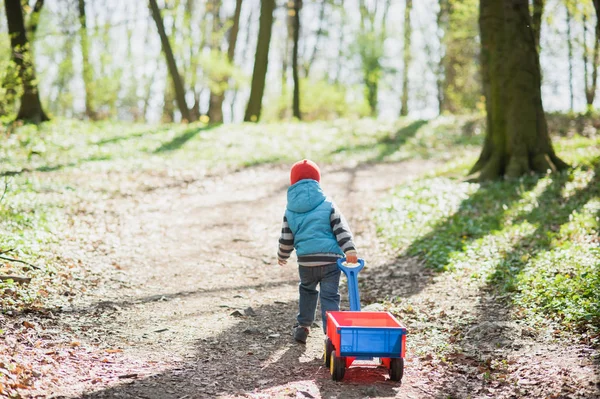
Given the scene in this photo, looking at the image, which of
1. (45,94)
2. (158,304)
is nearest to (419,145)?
(158,304)

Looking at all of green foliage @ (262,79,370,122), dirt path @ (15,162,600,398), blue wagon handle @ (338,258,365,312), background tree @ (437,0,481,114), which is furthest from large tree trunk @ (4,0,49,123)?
green foliage @ (262,79,370,122)

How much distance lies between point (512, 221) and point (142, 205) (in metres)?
7.64

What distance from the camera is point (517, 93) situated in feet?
40.5

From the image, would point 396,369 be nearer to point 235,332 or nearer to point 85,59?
point 235,332

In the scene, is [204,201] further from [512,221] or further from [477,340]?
[477,340]

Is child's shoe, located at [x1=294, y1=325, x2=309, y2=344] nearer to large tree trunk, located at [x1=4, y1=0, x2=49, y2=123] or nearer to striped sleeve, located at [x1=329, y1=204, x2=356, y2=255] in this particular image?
striped sleeve, located at [x1=329, y1=204, x2=356, y2=255]

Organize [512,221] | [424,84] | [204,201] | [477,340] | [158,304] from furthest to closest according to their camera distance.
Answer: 1. [424,84]
2. [204,201]
3. [512,221]
4. [158,304]
5. [477,340]

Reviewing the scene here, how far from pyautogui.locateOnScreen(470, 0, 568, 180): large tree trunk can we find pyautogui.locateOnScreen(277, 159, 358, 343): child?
7.96 meters

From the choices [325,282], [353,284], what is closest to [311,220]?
[325,282]

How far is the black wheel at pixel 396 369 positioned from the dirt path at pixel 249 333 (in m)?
0.08

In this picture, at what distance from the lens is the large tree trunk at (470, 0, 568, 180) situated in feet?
40.5

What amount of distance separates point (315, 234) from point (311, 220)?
14 cm

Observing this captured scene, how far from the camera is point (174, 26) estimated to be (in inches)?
1340

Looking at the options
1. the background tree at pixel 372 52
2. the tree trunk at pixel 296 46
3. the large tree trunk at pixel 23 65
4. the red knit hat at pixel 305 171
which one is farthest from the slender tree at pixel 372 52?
the red knit hat at pixel 305 171
